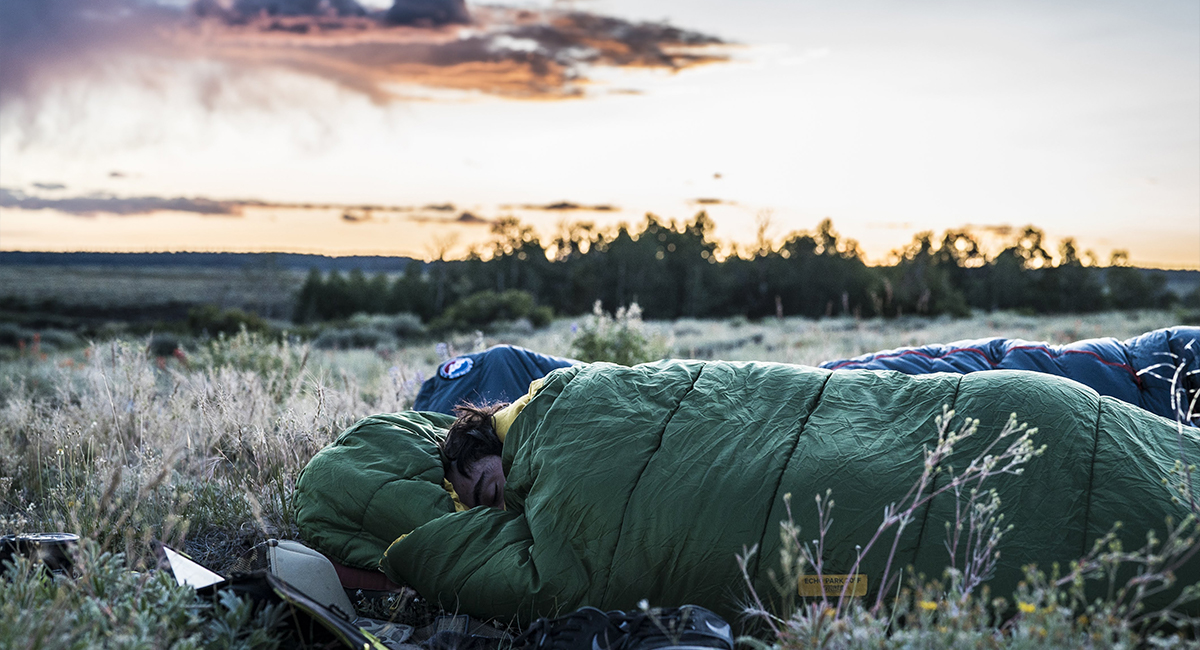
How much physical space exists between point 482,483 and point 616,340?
16.5 ft

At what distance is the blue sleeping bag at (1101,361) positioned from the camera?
12.4ft

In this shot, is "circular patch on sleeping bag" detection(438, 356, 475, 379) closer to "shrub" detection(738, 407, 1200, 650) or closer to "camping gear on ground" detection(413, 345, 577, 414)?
"camping gear on ground" detection(413, 345, 577, 414)

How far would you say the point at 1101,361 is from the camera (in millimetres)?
3875

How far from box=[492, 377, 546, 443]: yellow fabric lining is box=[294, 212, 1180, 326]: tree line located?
33573 mm

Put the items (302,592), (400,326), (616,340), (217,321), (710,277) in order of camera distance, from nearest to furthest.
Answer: (302,592)
(616,340)
(400,326)
(217,321)
(710,277)

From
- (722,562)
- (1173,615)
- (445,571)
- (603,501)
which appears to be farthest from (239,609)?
(1173,615)

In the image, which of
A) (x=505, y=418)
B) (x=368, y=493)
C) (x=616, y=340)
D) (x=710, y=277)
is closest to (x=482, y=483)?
(x=505, y=418)

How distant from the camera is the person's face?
9.78 ft

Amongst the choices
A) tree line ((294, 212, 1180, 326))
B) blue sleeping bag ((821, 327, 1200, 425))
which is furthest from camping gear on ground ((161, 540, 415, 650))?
tree line ((294, 212, 1180, 326))

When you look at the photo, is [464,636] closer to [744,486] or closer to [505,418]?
[505,418]

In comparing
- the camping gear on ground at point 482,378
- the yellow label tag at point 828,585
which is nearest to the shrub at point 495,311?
the camping gear on ground at point 482,378

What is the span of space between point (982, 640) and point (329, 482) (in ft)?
7.42

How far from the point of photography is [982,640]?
5.54ft

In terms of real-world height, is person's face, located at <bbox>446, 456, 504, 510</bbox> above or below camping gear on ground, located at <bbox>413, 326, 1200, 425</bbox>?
below
